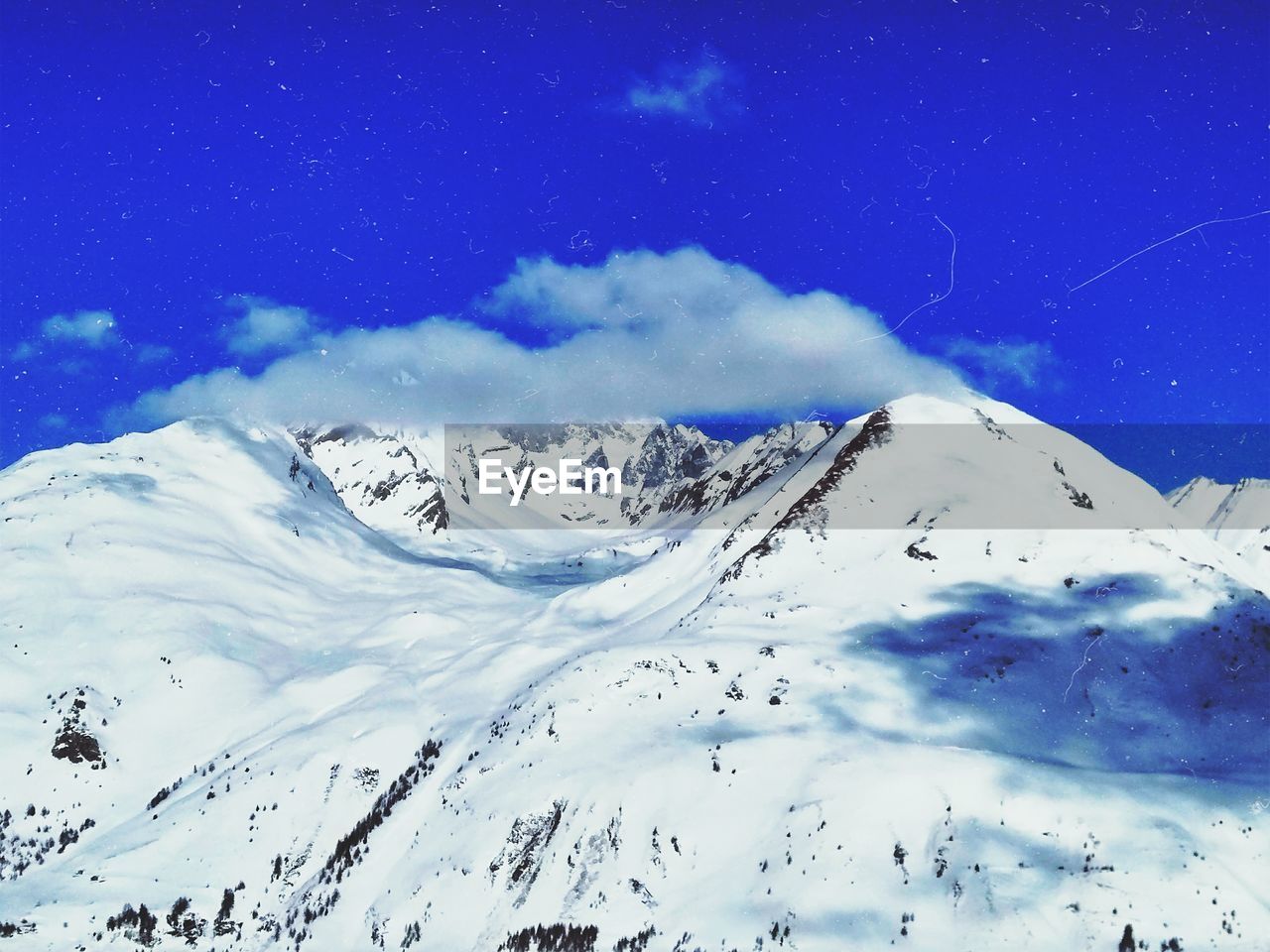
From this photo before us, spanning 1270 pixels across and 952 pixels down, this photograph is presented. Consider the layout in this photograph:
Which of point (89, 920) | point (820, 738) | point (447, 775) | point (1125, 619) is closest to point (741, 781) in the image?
point (820, 738)

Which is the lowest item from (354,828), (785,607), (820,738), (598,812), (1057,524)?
(354,828)

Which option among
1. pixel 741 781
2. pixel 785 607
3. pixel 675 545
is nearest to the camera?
pixel 741 781

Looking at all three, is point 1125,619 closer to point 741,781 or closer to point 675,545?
point 741,781

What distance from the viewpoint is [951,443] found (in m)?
104

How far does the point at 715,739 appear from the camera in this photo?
6350 cm

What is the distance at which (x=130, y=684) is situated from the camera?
95062 mm

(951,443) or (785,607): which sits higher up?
(951,443)

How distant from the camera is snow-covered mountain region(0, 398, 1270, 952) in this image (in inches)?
1863

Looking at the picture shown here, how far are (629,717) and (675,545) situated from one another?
237 feet

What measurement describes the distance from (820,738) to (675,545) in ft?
262

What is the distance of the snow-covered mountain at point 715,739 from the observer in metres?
47.3

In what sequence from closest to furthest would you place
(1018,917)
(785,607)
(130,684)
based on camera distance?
(1018,917) < (785,607) < (130,684)

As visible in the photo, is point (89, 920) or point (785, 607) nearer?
point (89, 920)

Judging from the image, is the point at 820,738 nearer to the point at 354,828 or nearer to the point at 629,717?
the point at 629,717
